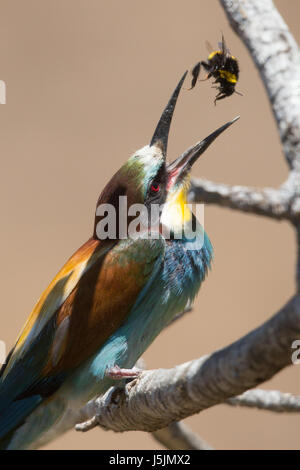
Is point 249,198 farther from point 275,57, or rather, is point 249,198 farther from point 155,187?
point 155,187

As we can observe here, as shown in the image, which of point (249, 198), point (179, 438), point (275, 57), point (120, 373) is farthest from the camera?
point (179, 438)

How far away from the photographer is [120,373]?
1.48 metres

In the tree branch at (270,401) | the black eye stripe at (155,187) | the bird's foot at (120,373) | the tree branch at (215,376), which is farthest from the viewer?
the black eye stripe at (155,187)

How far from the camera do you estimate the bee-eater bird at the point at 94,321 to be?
1546mm

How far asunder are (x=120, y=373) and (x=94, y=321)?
142 mm

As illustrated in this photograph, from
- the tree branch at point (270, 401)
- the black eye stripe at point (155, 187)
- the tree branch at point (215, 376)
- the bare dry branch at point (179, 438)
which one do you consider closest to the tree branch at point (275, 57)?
the tree branch at point (215, 376)

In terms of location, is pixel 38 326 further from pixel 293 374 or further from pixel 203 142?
pixel 293 374

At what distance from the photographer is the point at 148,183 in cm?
169

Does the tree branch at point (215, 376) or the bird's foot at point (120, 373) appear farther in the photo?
the bird's foot at point (120, 373)

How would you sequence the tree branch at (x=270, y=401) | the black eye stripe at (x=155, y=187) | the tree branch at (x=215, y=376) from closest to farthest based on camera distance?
the tree branch at (x=215, y=376), the tree branch at (x=270, y=401), the black eye stripe at (x=155, y=187)

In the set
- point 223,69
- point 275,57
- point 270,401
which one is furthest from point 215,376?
point 223,69

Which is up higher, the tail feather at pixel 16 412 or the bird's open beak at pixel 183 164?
the bird's open beak at pixel 183 164

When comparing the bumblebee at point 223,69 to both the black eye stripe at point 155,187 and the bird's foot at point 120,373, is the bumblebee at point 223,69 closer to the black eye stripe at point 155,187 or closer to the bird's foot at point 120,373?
the black eye stripe at point 155,187

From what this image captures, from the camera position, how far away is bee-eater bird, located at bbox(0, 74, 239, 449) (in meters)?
1.55
